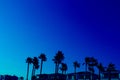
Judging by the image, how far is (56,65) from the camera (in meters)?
111

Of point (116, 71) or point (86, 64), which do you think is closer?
point (116, 71)

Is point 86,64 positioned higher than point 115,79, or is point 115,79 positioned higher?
point 86,64

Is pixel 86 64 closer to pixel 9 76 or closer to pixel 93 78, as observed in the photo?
pixel 93 78

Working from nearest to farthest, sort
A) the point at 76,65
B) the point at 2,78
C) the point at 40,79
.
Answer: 1. the point at 40,79
2. the point at 76,65
3. the point at 2,78

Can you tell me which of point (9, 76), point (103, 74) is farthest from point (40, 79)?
point (9, 76)

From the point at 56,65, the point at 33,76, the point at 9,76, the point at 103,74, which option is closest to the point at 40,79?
the point at 33,76

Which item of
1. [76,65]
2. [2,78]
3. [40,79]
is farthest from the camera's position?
[2,78]

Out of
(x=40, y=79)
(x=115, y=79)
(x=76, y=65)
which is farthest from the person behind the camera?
(x=76, y=65)

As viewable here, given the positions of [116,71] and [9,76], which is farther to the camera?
[9,76]

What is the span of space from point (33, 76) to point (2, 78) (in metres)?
74.3

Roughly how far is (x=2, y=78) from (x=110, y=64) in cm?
10183

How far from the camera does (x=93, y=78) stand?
110625 millimetres

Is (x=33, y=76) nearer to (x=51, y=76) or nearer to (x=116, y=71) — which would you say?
(x=51, y=76)

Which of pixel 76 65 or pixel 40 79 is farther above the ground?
pixel 76 65
